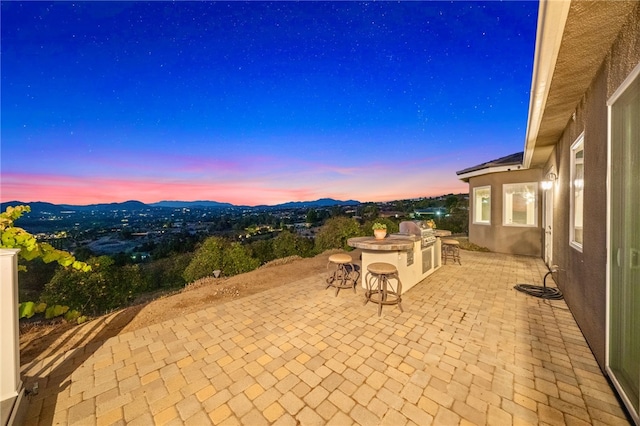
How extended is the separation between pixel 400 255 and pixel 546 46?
3571 mm

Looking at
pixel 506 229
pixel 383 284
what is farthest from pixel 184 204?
pixel 506 229

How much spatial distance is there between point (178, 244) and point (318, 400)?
48.7 feet

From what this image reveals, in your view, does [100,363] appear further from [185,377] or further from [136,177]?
[136,177]

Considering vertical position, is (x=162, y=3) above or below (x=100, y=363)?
above

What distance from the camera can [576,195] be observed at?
3840 mm

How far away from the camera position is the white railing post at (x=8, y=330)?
1.85 meters

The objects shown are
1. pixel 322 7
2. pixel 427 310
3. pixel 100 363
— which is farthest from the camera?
pixel 322 7

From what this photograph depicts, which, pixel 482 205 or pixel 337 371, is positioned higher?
pixel 482 205

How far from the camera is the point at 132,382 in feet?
7.60

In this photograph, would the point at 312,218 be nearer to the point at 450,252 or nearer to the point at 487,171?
the point at 450,252

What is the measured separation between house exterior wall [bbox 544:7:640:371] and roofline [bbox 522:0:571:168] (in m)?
0.42

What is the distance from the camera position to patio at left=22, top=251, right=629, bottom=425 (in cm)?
191

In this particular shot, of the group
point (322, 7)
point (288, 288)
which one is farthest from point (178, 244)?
point (322, 7)

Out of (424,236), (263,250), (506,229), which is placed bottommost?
(263,250)
